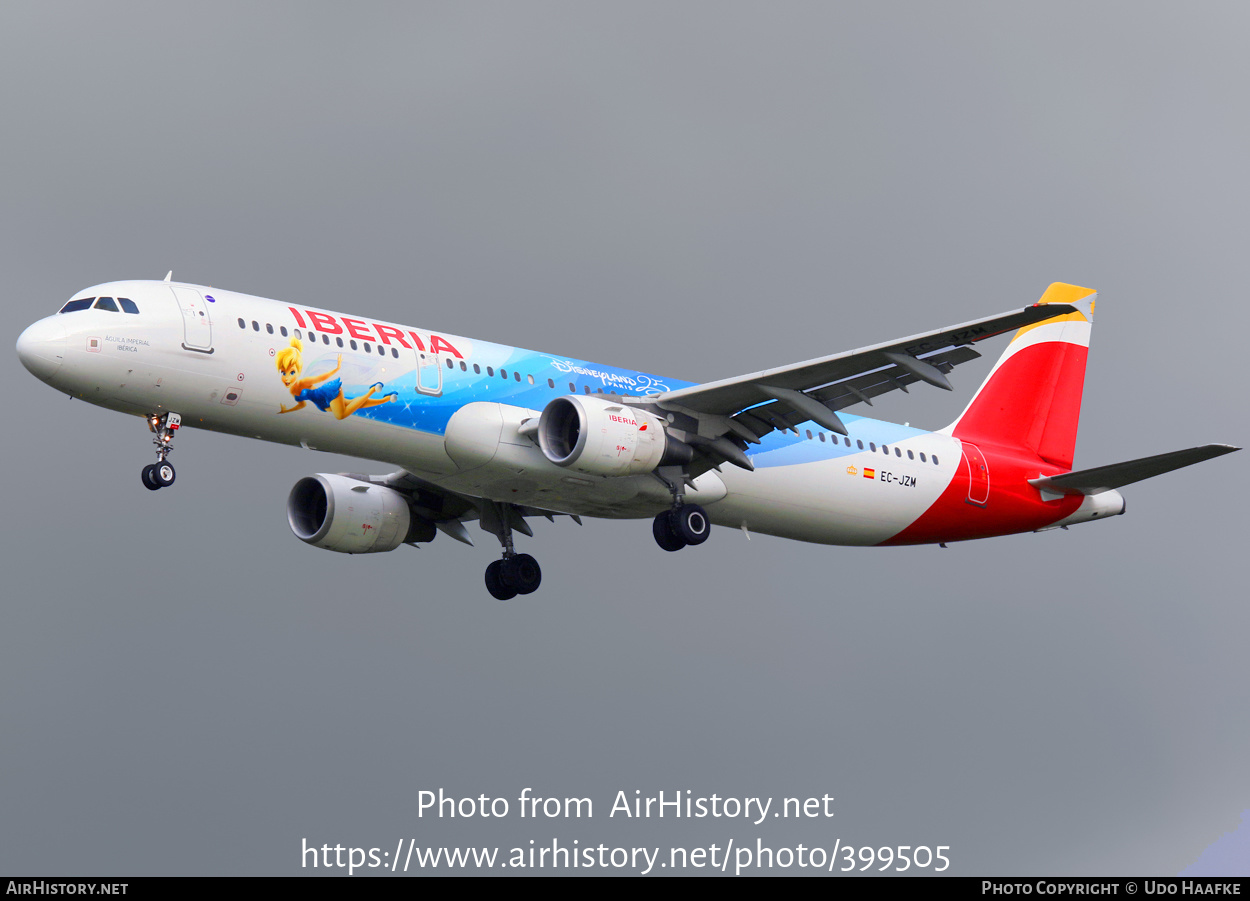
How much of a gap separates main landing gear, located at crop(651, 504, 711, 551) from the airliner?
6 cm

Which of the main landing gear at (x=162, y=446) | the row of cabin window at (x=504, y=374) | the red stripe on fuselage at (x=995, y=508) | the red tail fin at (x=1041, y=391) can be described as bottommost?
the main landing gear at (x=162, y=446)

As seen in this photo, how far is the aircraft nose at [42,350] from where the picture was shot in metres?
32.8

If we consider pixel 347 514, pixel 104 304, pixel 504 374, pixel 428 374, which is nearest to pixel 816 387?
pixel 504 374

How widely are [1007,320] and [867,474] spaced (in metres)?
8.86

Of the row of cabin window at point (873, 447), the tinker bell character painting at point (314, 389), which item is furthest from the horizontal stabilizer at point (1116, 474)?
the tinker bell character painting at point (314, 389)

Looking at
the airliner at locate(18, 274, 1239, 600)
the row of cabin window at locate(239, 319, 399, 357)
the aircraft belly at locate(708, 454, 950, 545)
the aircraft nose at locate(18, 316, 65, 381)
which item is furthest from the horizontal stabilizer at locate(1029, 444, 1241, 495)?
the aircraft nose at locate(18, 316, 65, 381)

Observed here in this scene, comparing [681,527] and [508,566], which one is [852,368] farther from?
[508,566]

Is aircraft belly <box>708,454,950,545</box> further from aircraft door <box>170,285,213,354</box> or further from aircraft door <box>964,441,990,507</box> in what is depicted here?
aircraft door <box>170,285,213,354</box>

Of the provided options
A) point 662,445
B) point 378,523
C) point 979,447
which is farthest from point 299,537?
point 979,447

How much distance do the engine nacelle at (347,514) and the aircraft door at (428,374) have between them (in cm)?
636

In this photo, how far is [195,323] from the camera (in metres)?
34.0

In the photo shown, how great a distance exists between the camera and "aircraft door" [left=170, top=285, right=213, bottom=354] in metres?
33.8

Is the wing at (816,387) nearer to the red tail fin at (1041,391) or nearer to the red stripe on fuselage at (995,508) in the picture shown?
the red stripe on fuselage at (995,508)

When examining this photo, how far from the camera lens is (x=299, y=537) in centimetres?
4134
